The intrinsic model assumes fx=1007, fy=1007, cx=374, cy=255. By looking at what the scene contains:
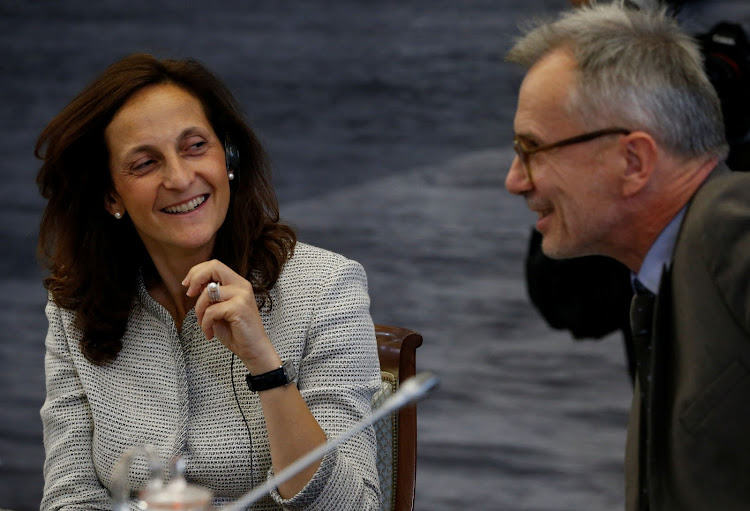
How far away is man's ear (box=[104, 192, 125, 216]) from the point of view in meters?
2.06

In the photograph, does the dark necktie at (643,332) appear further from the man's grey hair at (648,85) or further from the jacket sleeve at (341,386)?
the jacket sleeve at (341,386)

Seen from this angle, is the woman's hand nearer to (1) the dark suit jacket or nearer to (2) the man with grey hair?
(2) the man with grey hair

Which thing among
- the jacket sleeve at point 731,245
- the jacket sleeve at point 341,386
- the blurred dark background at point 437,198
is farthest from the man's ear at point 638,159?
the blurred dark background at point 437,198

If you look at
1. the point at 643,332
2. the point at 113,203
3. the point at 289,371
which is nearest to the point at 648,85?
the point at 643,332

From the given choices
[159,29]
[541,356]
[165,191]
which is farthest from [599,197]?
[159,29]

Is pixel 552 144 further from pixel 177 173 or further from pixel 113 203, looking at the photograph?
pixel 113 203

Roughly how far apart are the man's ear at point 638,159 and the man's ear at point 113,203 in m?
1.06

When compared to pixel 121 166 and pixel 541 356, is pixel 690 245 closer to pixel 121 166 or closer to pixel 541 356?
pixel 121 166

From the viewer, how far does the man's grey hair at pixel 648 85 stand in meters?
1.45

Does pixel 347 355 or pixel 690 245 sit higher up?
pixel 690 245

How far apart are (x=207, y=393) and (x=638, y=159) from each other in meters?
0.93

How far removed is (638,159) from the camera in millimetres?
1470

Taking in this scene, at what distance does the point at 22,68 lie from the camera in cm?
355

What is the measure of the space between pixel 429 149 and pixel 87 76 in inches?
48.7
